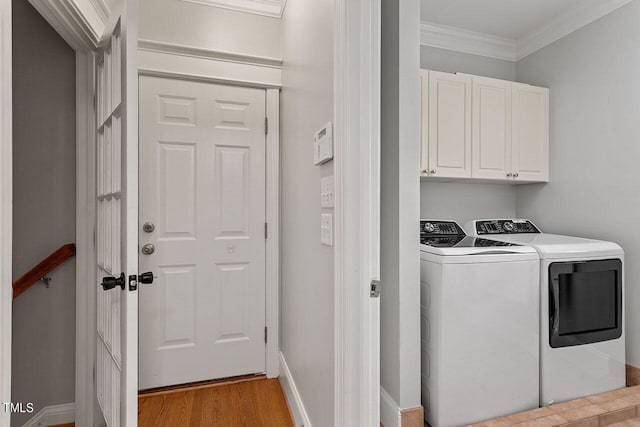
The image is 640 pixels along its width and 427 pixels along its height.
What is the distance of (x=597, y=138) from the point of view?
240 cm

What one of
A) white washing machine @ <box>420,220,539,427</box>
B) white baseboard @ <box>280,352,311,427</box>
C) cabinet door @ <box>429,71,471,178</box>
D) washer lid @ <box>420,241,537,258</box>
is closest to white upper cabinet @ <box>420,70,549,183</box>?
cabinet door @ <box>429,71,471,178</box>

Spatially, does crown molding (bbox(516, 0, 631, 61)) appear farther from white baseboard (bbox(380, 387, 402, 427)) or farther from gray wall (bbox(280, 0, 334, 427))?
white baseboard (bbox(380, 387, 402, 427))

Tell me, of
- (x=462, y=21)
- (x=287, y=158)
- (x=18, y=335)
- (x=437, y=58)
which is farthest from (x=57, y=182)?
(x=462, y=21)

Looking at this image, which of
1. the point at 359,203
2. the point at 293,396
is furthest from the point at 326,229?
the point at 293,396

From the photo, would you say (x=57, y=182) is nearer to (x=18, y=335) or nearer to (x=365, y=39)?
(x=18, y=335)

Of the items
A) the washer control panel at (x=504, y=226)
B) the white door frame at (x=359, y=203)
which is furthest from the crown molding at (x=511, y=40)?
the white door frame at (x=359, y=203)

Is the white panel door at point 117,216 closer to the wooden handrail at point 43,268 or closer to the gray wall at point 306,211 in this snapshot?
the wooden handrail at point 43,268

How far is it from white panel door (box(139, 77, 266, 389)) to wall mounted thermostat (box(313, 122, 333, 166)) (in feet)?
2.98

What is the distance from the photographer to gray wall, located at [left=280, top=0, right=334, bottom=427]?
1.37 m

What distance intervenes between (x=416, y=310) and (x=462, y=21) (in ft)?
7.68

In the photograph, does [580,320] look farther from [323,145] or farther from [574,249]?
[323,145]

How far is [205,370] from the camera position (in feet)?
7.25

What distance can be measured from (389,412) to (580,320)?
47.3 inches

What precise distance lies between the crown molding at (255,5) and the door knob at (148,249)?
1585 mm
